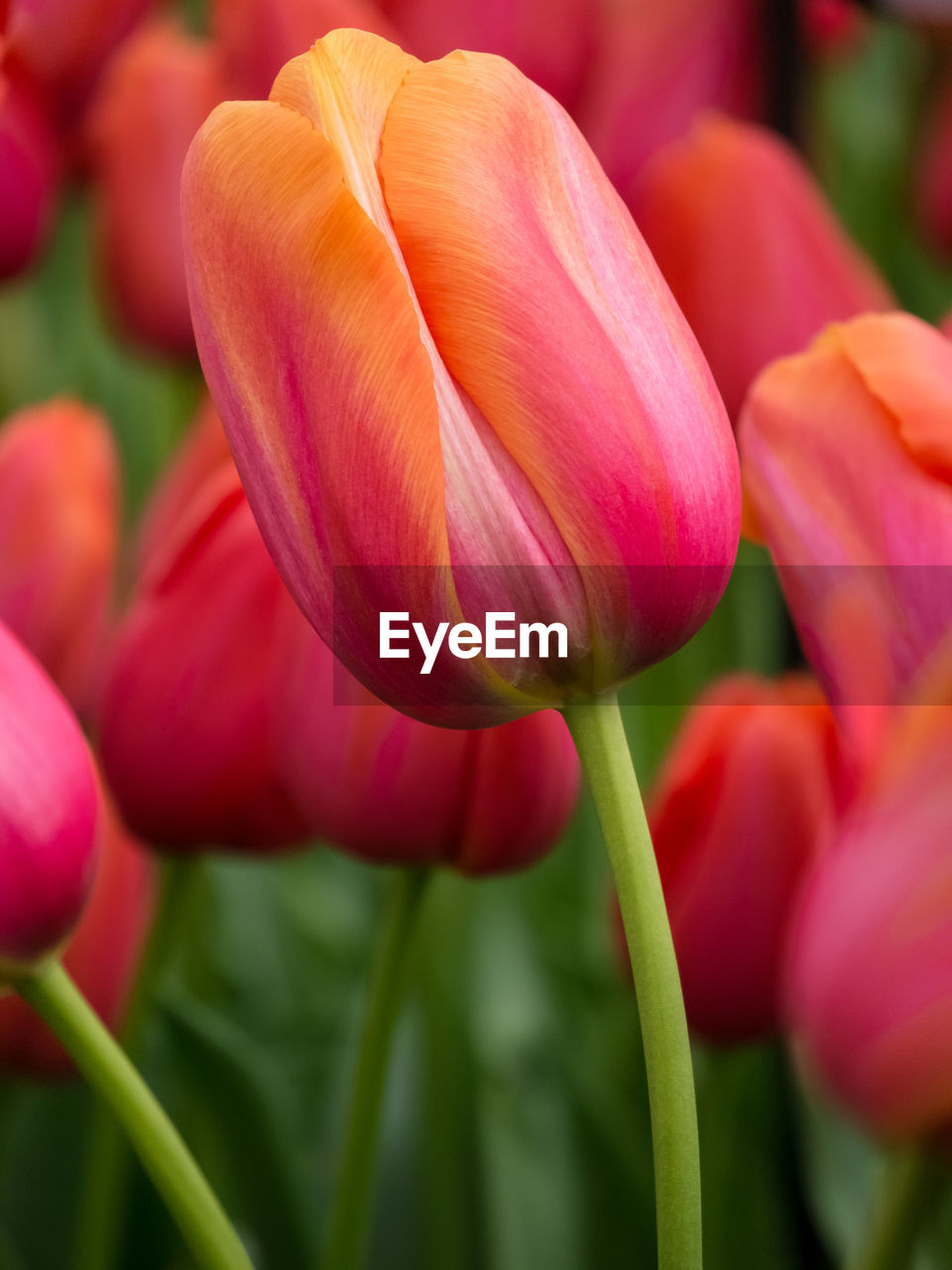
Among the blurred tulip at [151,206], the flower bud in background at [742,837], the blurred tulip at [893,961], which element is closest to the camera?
the blurred tulip at [893,961]

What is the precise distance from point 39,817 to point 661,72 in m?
0.36

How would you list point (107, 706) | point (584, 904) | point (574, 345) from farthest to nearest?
1. point (584, 904)
2. point (107, 706)
3. point (574, 345)

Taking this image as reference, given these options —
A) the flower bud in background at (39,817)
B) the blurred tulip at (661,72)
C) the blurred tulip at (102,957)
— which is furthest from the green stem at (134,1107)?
the blurred tulip at (661,72)

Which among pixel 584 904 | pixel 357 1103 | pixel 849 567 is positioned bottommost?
pixel 584 904

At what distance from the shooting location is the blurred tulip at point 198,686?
314mm

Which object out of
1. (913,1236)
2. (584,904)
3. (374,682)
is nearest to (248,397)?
(374,682)

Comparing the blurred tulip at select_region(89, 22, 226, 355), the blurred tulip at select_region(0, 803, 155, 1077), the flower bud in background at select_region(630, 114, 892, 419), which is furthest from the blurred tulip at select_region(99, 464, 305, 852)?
the blurred tulip at select_region(89, 22, 226, 355)

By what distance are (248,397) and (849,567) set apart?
3.7 inches

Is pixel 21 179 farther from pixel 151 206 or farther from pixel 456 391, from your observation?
pixel 456 391

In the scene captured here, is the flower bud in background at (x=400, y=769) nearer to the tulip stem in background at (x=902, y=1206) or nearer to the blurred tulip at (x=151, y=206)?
the tulip stem in background at (x=902, y=1206)

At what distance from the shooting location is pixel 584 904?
0.57 meters

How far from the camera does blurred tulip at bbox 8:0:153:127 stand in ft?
1.44

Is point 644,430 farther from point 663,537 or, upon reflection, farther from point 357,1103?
point 357,1103

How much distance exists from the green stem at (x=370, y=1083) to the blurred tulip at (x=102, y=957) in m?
0.07
